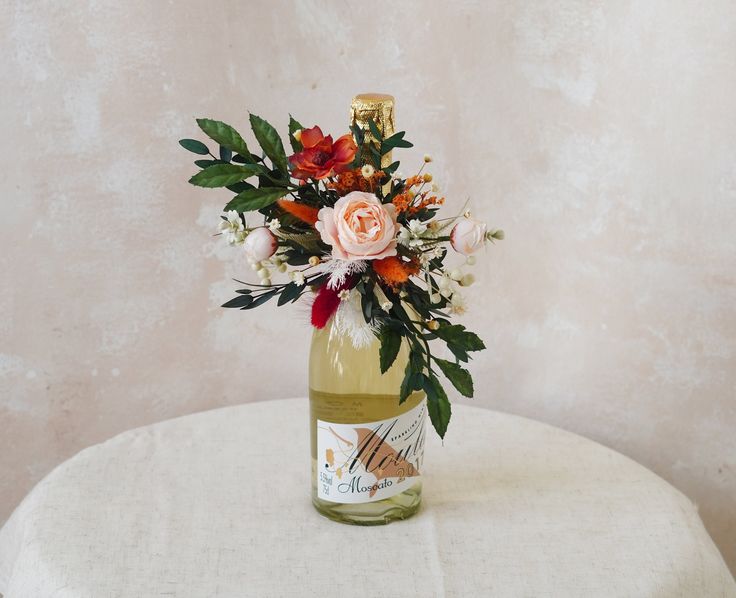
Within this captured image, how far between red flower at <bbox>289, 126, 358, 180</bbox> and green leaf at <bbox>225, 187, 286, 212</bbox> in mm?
29

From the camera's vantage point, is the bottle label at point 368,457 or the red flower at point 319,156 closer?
the red flower at point 319,156

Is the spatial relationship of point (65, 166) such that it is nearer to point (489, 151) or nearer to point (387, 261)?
point (489, 151)

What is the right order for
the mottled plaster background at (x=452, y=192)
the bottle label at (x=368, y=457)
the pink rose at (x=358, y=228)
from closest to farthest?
the pink rose at (x=358, y=228), the bottle label at (x=368, y=457), the mottled plaster background at (x=452, y=192)

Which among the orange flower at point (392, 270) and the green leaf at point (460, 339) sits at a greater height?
the orange flower at point (392, 270)

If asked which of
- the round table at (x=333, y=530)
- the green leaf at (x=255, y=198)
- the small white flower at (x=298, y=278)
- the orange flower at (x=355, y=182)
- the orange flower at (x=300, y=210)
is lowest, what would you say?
the round table at (x=333, y=530)

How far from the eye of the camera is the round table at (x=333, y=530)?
96 centimetres

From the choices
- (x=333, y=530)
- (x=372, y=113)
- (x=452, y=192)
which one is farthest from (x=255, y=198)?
(x=452, y=192)

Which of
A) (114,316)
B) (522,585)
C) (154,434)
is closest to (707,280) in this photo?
(522,585)

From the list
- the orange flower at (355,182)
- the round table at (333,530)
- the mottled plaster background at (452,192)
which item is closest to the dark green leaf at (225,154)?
the orange flower at (355,182)

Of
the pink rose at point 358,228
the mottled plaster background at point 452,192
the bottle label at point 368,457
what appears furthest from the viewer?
the mottled plaster background at point 452,192

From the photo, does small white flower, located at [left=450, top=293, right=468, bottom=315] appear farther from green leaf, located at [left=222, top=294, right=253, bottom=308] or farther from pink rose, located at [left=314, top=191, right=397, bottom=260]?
green leaf, located at [left=222, top=294, right=253, bottom=308]

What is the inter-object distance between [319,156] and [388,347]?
213mm

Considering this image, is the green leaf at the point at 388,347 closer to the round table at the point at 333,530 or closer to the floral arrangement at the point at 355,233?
the floral arrangement at the point at 355,233

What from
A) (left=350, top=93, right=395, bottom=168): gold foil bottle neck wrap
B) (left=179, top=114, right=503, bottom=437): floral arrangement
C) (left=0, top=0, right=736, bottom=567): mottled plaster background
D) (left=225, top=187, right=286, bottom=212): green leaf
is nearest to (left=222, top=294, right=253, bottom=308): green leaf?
(left=179, top=114, right=503, bottom=437): floral arrangement
